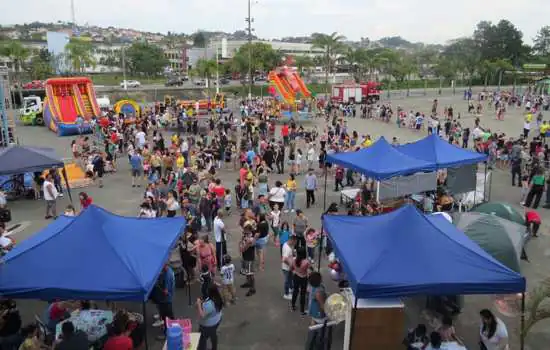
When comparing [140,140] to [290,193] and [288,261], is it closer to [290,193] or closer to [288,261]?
[290,193]

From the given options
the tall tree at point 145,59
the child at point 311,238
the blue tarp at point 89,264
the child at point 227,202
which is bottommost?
the child at point 227,202

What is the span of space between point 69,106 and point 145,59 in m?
58.0

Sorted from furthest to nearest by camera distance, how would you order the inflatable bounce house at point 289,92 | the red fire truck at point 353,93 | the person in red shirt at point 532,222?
the red fire truck at point 353,93 < the inflatable bounce house at point 289,92 < the person in red shirt at point 532,222

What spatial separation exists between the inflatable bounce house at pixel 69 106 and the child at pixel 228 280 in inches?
868

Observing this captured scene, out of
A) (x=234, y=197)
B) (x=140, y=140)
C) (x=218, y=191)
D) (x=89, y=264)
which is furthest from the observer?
(x=140, y=140)

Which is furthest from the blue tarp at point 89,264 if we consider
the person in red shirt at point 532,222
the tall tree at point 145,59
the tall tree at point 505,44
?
the tall tree at point 505,44

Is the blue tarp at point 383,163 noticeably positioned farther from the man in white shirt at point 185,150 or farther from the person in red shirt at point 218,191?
the man in white shirt at point 185,150

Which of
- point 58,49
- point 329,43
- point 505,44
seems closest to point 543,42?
point 505,44

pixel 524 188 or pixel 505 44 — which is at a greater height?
pixel 505 44

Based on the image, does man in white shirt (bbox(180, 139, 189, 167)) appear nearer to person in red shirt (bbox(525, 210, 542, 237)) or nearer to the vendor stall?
the vendor stall

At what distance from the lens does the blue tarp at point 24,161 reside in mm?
13367

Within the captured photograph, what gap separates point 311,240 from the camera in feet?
30.9

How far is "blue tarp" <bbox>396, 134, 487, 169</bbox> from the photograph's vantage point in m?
12.9

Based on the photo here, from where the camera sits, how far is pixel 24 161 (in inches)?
537
